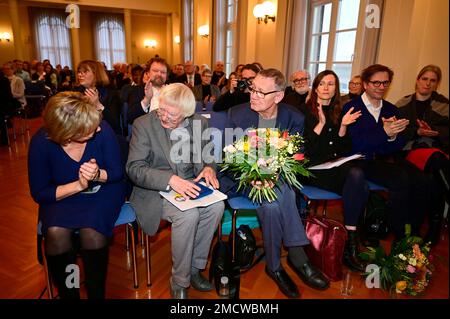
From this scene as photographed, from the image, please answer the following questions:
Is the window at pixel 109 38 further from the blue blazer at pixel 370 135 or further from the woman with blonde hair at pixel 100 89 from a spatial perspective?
the blue blazer at pixel 370 135

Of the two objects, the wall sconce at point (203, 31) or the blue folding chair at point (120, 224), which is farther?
the wall sconce at point (203, 31)

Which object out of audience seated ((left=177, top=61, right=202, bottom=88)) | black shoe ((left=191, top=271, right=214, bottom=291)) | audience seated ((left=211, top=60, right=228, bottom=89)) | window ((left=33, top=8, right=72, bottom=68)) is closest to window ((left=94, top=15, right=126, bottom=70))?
window ((left=33, top=8, right=72, bottom=68))

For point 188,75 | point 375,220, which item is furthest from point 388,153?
point 188,75

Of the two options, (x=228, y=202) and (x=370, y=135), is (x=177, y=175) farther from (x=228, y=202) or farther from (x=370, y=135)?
(x=370, y=135)

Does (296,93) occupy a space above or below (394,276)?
above

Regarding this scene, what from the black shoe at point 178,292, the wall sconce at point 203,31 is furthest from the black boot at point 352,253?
the wall sconce at point 203,31

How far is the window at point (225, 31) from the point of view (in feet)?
31.1

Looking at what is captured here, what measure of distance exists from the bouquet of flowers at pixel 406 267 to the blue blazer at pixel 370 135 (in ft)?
2.64

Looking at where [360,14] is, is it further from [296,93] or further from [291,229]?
[291,229]

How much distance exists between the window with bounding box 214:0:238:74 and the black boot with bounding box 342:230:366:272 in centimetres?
771
